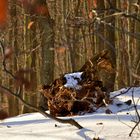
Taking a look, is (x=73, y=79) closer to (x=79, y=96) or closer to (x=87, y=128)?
(x=79, y=96)

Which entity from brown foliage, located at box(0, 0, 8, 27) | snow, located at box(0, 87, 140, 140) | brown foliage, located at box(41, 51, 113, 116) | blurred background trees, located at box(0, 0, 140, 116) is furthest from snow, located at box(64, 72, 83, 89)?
brown foliage, located at box(0, 0, 8, 27)

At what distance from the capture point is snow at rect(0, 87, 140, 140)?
4.55 meters

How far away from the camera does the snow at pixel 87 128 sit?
4551 mm

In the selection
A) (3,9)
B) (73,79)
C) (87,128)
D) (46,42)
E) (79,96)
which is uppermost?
(3,9)

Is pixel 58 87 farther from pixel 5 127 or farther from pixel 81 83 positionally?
pixel 5 127

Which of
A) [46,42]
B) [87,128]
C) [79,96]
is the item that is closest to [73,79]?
[79,96]

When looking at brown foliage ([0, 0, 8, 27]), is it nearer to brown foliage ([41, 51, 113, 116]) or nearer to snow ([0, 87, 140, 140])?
brown foliage ([41, 51, 113, 116])

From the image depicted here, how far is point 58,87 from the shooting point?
6.12 m

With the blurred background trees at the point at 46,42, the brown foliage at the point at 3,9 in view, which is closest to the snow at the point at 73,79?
the blurred background trees at the point at 46,42

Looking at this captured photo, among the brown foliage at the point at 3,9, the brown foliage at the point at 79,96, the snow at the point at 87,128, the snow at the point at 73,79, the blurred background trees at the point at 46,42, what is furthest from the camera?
the blurred background trees at the point at 46,42

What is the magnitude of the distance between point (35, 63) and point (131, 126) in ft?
41.4

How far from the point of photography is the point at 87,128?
4855 millimetres

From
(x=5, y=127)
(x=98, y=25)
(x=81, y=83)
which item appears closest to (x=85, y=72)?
(x=81, y=83)

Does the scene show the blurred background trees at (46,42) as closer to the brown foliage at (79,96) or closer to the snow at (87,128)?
the brown foliage at (79,96)
